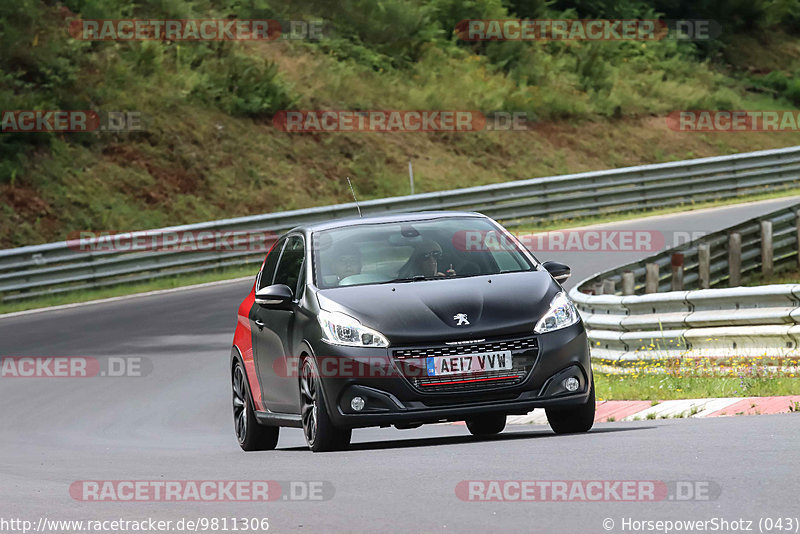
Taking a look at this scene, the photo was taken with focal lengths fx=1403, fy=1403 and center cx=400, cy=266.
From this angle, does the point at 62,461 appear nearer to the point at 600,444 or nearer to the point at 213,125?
the point at 600,444

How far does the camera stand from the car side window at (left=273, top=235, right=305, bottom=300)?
10.1 metres

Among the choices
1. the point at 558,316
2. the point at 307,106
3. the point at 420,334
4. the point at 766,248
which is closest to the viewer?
the point at 420,334

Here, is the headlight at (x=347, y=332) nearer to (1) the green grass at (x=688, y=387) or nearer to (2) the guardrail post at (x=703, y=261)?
(1) the green grass at (x=688, y=387)

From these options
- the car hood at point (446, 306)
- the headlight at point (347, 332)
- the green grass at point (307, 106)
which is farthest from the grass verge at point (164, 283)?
the headlight at point (347, 332)

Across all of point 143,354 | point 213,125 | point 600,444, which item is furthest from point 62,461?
point 213,125

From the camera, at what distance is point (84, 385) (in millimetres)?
16609

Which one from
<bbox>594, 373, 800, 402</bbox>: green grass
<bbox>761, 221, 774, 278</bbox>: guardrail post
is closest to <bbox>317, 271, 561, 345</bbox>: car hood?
<bbox>594, 373, 800, 402</bbox>: green grass

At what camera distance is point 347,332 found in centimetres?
888

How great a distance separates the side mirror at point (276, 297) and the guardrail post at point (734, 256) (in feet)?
46.1

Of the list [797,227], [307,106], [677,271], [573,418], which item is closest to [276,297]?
[573,418]

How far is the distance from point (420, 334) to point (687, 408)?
2.90 m

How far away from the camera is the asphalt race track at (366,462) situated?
20.3ft

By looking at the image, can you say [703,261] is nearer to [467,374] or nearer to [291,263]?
[291,263]

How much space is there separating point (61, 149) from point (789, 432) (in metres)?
24.6
